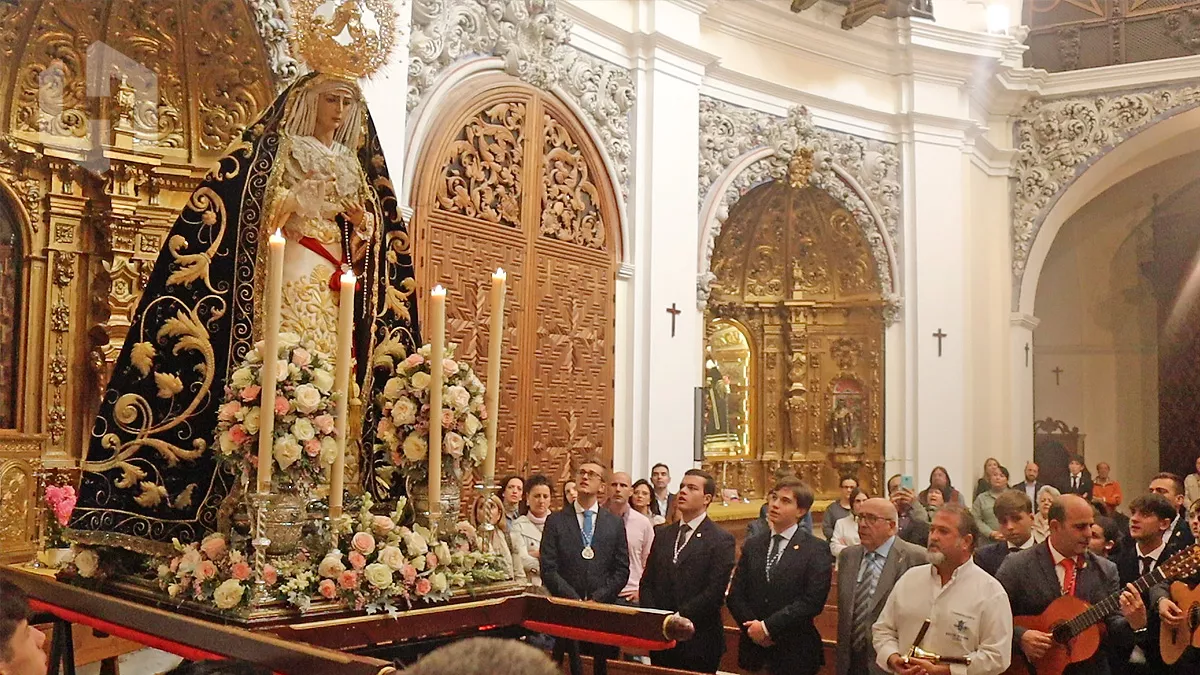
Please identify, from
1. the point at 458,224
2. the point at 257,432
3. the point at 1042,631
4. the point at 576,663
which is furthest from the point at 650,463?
the point at 257,432

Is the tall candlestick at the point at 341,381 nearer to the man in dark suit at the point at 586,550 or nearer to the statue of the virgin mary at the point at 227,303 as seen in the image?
the statue of the virgin mary at the point at 227,303

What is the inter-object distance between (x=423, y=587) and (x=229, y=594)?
614 mm

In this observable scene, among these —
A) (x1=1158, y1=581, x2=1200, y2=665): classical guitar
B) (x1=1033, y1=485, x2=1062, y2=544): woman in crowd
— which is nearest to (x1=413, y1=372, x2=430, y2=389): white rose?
(x1=1158, y1=581, x2=1200, y2=665): classical guitar

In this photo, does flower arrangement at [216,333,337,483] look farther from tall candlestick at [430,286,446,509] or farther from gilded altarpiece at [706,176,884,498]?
gilded altarpiece at [706,176,884,498]

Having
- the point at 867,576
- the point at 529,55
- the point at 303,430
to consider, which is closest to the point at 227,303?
the point at 303,430

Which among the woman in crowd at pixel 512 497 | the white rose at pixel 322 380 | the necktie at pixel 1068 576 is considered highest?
the white rose at pixel 322 380

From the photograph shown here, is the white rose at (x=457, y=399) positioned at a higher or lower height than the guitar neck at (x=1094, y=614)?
higher

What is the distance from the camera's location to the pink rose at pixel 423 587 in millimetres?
3762

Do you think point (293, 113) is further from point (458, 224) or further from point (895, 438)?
point (895, 438)

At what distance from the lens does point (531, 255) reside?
10484mm

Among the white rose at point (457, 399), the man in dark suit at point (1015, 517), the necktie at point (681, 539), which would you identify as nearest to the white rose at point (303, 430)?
the white rose at point (457, 399)

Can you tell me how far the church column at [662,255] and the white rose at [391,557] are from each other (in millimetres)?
7570

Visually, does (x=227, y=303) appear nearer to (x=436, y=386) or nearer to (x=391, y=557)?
A: (x=436, y=386)

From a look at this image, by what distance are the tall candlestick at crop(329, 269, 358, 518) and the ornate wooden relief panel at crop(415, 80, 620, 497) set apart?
557cm
